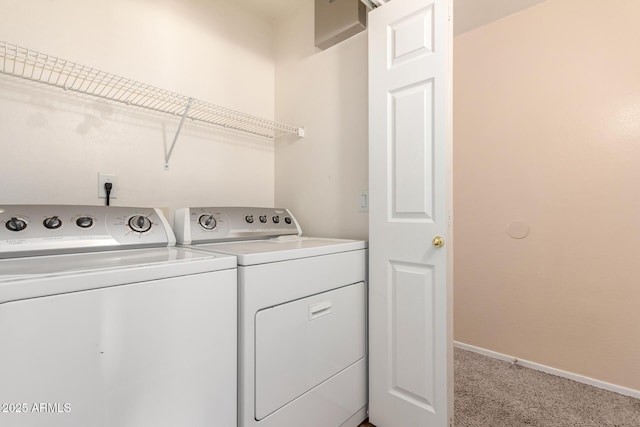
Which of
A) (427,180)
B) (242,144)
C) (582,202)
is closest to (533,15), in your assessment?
(582,202)

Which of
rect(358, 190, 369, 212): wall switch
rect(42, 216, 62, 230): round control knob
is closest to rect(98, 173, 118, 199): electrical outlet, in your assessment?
rect(42, 216, 62, 230): round control knob

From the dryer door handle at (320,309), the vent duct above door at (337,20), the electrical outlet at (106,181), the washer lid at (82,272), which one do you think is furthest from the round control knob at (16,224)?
the vent duct above door at (337,20)

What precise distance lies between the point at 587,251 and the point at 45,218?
9.10 feet

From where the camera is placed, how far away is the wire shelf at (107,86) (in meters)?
1.24

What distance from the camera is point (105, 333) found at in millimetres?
739

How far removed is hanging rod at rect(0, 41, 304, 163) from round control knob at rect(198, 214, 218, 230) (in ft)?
1.55

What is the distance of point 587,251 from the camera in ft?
6.04

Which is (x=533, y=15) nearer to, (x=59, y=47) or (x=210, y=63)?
→ (x=210, y=63)

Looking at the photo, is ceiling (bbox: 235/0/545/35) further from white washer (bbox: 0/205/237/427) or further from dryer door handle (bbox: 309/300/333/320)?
dryer door handle (bbox: 309/300/333/320)

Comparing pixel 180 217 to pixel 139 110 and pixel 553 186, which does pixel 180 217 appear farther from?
pixel 553 186

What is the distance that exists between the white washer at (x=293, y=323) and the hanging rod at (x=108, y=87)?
63 cm

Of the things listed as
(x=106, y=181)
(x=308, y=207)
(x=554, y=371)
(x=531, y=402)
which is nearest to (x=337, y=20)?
(x=308, y=207)

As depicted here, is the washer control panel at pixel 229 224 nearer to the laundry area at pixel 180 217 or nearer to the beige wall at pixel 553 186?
the laundry area at pixel 180 217

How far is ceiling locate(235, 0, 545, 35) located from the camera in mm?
2020
